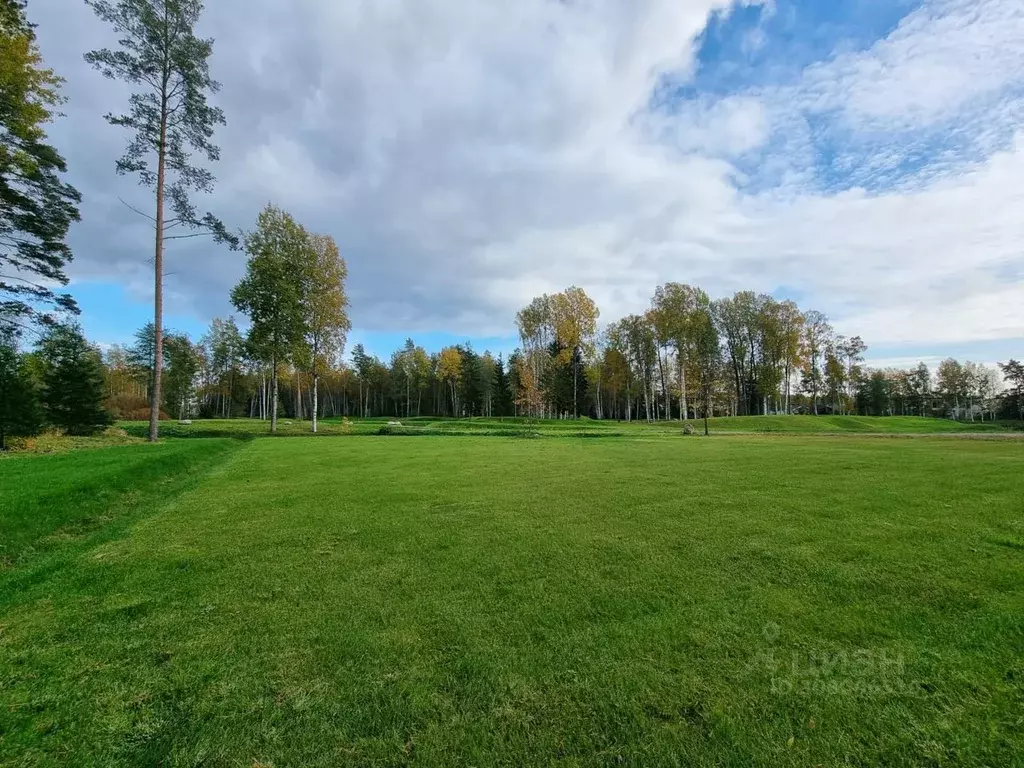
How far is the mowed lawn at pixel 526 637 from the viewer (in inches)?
99.8

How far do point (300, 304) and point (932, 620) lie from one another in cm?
3601

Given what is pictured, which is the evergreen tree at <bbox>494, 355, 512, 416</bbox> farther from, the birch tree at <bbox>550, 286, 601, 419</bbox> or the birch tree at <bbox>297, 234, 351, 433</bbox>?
the birch tree at <bbox>297, 234, 351, 433</bbox>

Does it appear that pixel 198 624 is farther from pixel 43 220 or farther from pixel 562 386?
pixel 562 386

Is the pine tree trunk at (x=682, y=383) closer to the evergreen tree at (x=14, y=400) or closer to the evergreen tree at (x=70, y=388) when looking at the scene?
the evergreen tree at (x=70, y=388)

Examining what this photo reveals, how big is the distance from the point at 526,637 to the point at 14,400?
23.6 metres

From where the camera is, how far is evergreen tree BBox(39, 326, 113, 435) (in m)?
→ 21.8

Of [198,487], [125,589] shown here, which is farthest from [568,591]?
[198,487]

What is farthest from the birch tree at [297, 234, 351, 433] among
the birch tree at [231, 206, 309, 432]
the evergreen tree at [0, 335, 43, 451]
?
the evergreen tree at [0, 335, 43, 451]

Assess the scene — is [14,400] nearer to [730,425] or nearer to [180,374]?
[730,425]

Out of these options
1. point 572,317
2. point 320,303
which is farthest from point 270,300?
point 572,317

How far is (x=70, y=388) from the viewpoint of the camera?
2203cm

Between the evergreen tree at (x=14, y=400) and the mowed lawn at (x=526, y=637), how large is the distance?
47.4ft

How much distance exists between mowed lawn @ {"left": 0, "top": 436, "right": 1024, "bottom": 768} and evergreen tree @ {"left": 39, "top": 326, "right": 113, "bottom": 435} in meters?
20.2

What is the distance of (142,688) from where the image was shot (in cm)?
309
